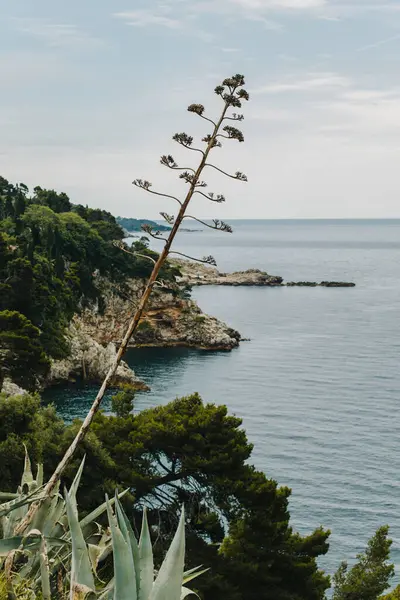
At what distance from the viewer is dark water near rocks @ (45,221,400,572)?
121ft

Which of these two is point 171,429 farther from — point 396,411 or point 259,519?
point 396,411

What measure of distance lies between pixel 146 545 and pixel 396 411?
48033 mm

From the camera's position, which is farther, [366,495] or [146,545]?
[366,495]

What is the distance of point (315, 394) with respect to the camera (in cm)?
5716

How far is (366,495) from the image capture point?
37562 millimetres

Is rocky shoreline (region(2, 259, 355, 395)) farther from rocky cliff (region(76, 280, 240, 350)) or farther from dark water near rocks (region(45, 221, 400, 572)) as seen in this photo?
dark water near rocks (region(45, 221, 400, 572))

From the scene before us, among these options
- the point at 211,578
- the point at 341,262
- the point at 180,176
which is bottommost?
the point at 211,578

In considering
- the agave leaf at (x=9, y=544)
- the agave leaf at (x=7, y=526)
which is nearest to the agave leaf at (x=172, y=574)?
the agave leaf at (x=9, y=544)

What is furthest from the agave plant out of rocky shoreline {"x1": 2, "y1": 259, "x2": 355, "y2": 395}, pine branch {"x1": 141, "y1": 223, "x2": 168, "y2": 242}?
rocky shoreline {"x1": 2, "y1": 259, "x2": 355, "y2": 395}

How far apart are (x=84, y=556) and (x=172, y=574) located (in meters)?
1.11

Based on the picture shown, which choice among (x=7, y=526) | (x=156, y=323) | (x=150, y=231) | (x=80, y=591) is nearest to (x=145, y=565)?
(x=80, y=591)

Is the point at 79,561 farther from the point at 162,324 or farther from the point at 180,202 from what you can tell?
the point at 162,324

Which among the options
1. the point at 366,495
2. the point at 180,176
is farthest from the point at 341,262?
the point at 180,176

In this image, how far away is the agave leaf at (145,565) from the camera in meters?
4.98
